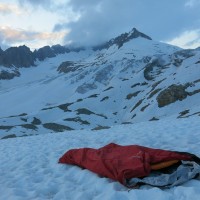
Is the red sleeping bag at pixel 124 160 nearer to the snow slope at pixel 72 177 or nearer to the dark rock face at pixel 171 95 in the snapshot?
the snow slope at pixel 72 177

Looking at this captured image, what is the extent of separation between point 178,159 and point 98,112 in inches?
3026

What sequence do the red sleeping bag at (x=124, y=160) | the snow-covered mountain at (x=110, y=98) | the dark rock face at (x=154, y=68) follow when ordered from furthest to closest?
1. the dark rock face at (x=154, y=68)
2. the snow-covered mountain at (x=110, y=98)
3. the red sleeping bag at (x=124, y=160)

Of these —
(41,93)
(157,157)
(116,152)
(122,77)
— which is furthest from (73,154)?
(41,93)

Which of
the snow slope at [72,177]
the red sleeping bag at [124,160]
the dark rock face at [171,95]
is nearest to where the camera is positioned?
the snow slope at [72,177]

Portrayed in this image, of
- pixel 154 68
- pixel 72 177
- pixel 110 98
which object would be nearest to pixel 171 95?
pixel 110 98

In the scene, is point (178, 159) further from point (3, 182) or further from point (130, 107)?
point (130, 107)

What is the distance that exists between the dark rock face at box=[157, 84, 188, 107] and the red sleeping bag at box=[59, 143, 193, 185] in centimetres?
5517

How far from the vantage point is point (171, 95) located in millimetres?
66875

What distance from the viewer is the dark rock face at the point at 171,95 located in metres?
64.8

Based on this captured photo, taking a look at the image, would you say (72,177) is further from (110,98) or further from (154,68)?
(154,68)

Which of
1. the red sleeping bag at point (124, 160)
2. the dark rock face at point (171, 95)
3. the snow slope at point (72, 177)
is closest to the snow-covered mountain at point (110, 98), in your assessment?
the dark rock face at point (171, 95)

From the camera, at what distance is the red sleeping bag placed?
27.2ft

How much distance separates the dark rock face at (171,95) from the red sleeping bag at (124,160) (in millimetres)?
55175

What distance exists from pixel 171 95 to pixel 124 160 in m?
59.4
